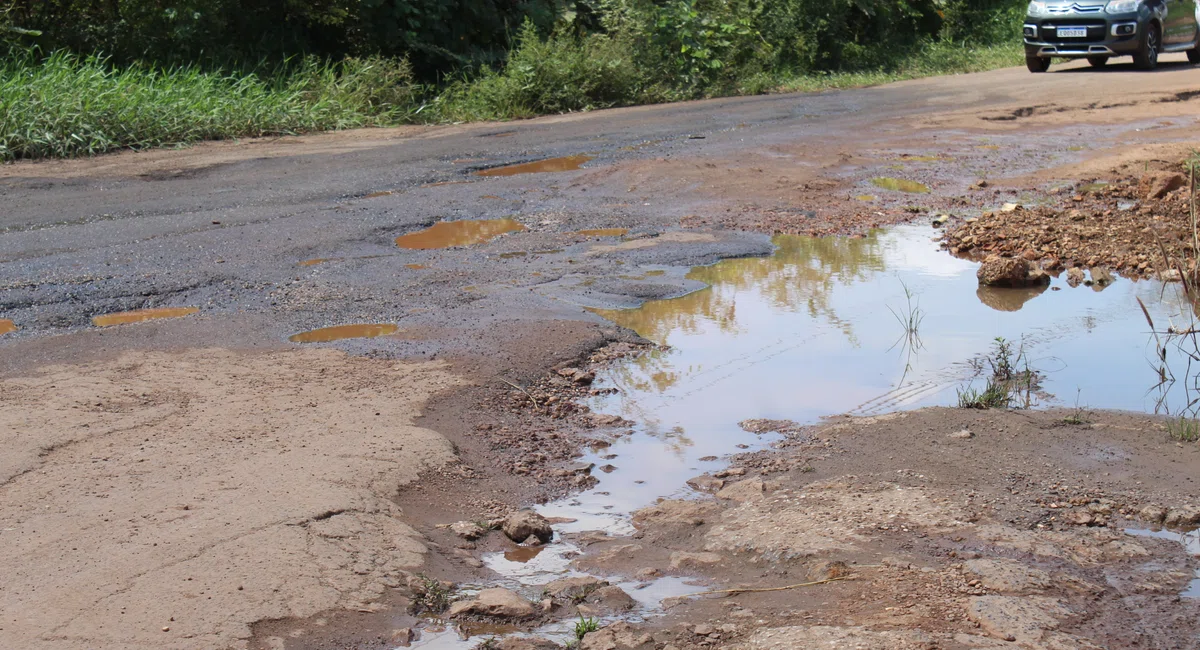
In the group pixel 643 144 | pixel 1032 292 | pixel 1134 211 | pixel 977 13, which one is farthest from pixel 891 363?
pixel 977 13

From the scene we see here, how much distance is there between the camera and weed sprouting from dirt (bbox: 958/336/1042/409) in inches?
179

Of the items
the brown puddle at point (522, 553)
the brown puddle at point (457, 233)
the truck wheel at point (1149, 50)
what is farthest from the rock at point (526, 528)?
the truck wheel at point (1149, 50)

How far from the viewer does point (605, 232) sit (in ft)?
25.5

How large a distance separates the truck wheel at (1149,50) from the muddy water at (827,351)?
1147 centimetres

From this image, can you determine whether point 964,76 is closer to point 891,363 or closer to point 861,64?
point 861,64

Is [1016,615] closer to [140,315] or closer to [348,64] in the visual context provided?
[140,315]

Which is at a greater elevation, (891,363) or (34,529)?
(34,529)

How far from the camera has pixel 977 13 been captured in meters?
25.0

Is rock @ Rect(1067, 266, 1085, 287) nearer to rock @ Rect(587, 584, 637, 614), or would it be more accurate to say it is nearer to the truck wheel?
rock @ Rect(587, 584, 637, 614)

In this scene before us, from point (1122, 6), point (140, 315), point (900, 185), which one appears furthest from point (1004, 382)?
point (1122, 6)

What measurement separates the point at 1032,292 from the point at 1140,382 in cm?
156

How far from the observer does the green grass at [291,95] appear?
37.9 feet

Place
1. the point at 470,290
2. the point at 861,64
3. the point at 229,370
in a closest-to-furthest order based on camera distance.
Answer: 1. the point at 229,370
2. the point at 470,290
3. the point at 861,64

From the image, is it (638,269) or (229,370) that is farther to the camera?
(638,269)
